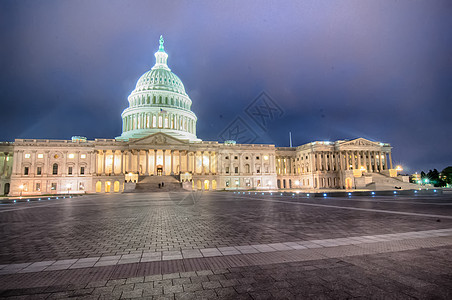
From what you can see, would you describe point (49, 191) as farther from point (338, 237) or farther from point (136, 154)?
point (338, 237)

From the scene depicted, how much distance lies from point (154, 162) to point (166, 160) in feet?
22.7

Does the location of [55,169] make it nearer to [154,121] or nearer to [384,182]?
[154,121]

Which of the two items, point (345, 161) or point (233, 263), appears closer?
point (233, 263)

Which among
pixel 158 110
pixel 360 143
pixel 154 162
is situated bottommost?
pixel 154 162

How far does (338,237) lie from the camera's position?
25.6 ft

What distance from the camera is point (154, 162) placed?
80.0 meters

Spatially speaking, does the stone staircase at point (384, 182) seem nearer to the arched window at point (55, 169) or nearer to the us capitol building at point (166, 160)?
the us capitol building at point (166, 160)

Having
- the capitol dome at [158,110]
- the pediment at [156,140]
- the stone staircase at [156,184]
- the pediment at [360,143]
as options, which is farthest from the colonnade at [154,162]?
the pediment at [360,143]

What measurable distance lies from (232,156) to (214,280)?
87.4 m

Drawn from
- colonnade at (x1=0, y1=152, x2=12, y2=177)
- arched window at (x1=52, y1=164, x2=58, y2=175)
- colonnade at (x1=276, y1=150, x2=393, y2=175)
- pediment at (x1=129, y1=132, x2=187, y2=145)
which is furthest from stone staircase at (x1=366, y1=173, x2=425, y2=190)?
colonnade at (x1=0, y1=152, x2=12, y2=177)

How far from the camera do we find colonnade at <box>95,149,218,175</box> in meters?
78.9

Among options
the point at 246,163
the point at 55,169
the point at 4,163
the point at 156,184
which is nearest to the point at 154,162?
the point at 156,184

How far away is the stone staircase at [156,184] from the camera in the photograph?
62.2 metres

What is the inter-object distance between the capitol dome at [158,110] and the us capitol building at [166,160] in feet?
1.17
